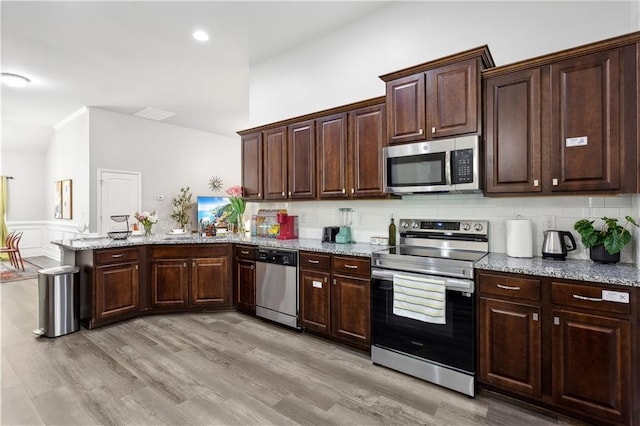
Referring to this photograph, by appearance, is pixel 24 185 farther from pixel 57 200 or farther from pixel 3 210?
pixel 57 200

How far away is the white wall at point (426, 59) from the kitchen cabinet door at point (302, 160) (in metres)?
0.37

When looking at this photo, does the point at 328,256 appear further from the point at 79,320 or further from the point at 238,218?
the point at 79,320

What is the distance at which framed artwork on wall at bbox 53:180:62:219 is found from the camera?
7.62m

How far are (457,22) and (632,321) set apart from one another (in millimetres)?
2728

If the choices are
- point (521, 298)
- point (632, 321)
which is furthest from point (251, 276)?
point (632, 321)

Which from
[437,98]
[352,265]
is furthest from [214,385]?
[437,98]

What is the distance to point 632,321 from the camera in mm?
1777

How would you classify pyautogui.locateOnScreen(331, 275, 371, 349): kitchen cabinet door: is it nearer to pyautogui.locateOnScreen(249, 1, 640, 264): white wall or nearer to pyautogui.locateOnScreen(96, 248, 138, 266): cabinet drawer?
pyautogui.locateOnScreen(249, 1, 640, 264): white wall

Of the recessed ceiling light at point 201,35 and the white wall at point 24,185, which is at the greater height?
the recessed ceiling light at point 201,35

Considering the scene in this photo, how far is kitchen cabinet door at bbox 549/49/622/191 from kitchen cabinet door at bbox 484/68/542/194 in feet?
0.35

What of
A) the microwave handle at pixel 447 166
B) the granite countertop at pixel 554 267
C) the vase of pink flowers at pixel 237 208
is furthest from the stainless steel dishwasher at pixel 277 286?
the microwave handle at pixel 447 166

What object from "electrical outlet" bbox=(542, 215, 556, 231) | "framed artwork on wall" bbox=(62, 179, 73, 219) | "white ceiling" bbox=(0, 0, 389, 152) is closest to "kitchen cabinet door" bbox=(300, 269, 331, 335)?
"electrical outlet" bbox=(542, 215, 556, 231)

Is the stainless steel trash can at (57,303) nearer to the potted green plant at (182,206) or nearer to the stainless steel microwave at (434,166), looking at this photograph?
the stainless steel microwave at (434,166)

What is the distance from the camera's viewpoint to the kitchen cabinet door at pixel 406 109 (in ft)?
9.03
